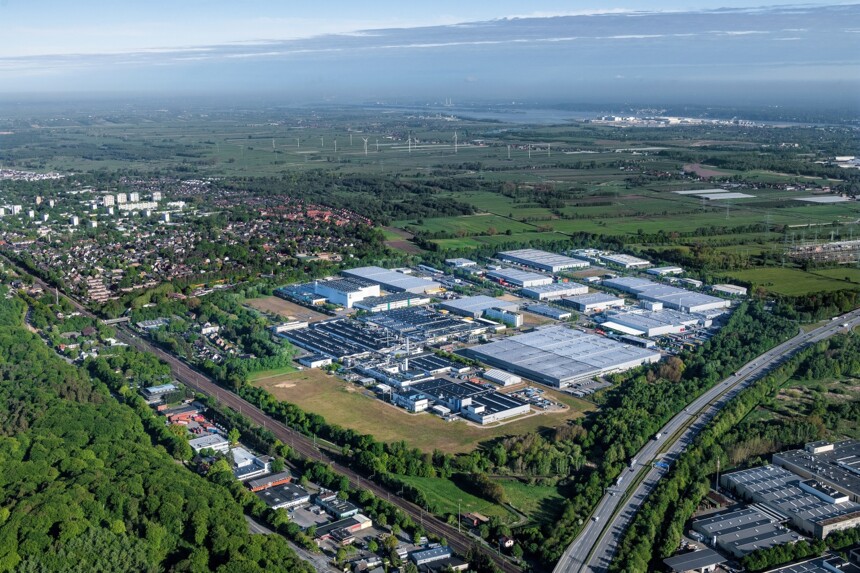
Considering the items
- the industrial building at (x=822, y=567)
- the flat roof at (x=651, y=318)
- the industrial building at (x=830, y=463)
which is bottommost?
the industrial building at (x=822, y=567)

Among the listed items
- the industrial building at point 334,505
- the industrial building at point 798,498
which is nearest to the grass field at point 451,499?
the industrial building at point 334,505

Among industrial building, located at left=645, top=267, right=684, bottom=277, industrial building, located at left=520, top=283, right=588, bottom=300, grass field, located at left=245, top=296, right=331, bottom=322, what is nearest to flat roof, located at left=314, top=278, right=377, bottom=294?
grass field, located at left=245, top=296, right=331, bottom=322

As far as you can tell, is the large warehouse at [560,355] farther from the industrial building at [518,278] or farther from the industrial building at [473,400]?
the industrial building at [518,278]

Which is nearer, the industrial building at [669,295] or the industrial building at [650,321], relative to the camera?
the industrial building at [650,321]

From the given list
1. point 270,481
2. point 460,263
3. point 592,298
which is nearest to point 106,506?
point 270,481

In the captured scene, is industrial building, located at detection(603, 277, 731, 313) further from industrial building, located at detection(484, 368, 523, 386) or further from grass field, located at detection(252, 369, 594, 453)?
grass field, located at detection(252, 369, 594, 453)
